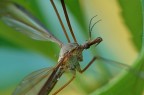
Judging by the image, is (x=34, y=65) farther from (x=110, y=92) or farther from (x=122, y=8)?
(x=110, y=92)

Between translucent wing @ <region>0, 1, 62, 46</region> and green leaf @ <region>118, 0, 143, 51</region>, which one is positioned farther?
translucent wing @ <region>0, 1, 62, 46</region>

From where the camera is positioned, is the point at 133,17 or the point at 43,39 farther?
the point at 43,39

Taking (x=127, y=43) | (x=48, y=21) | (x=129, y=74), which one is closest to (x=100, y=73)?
(x=127, y=43)

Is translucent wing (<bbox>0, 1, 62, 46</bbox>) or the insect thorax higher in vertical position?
translucent wing (<bbox>0, 1, 62, 46</bbox>)

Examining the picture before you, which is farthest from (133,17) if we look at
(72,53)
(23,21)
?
(23,21)

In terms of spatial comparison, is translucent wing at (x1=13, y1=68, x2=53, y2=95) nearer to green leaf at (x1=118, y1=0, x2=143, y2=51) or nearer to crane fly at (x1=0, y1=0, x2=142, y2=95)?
crane fly at (x1=0, y1=0, x2=142, y2=95)

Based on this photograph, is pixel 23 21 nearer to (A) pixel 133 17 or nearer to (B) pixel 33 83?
(B) pixel 33 83

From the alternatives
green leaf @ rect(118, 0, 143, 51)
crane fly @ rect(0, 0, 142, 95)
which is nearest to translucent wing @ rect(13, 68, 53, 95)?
crane fly @ rect(0, 0, 142, 95)
